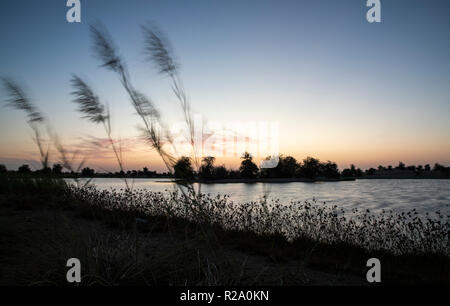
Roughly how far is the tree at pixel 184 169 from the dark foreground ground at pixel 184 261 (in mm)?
666

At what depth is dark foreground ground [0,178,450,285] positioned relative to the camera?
3.19 meters

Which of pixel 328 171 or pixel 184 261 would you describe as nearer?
pixel 184 261

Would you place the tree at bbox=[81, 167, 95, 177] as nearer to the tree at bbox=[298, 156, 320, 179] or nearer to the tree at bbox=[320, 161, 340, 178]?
the tree at bbox=[298, 156, 320, 179]

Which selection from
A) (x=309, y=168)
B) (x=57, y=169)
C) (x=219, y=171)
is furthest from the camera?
(x=309, y=168)

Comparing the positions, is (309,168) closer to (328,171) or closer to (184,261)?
(328,171)

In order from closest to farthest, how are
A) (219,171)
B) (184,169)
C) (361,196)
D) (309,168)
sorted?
(184,169), (219,171), (361,196), (309,168)

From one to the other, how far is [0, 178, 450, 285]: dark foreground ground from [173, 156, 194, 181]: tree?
26.2 inches

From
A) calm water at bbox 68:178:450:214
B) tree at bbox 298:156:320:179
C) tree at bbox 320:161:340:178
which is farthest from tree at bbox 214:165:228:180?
tree at bbox 320:161:340:178

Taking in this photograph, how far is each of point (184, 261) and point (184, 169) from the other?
55.8 inches

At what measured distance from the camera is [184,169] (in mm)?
3346

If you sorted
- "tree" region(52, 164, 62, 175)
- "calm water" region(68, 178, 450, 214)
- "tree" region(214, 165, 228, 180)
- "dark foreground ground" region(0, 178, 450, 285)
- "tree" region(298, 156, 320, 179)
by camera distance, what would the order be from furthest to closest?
1. "tree" region(298, 156, 320, 179)
2. "calm water" region(68, 178, 450, 214)
3. "tree" region(214, 165, 228, 180)
4. "tree" region(52, 164, 62, 175)
5. "dark foreground ground" region(0, 178, 450, 285)

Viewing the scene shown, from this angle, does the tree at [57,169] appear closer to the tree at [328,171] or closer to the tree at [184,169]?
the tree at [184,169]

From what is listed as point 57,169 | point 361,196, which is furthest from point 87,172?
point 361,196
